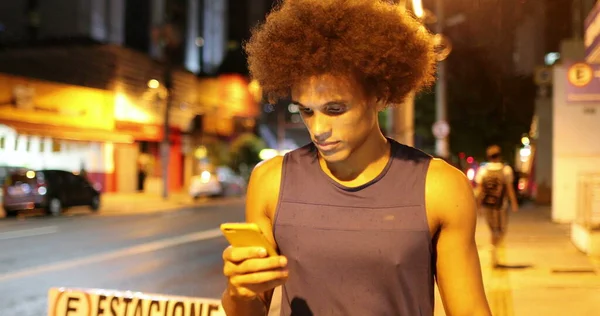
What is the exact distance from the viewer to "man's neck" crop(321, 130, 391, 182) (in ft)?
6.77

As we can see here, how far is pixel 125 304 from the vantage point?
3.82 m

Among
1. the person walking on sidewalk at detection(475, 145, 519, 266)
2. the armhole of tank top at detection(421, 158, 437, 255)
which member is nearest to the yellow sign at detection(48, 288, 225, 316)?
the armhole of tank top at detection(421, 158, 437, 255)

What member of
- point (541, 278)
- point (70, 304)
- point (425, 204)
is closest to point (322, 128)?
point (425, 204)

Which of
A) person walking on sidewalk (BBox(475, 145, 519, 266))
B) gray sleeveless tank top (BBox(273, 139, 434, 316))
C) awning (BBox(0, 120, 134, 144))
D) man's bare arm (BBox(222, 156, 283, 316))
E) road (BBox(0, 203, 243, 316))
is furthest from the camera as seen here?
awning (BBox(0, 120, 134, 144))

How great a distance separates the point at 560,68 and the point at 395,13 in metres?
16.0

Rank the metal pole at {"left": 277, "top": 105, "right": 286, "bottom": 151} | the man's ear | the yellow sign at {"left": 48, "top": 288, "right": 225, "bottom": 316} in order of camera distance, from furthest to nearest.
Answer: the metal pole at {"left": 277, "top": 105, "right": 286, "bottom": 151} → the yellow sign at {"left": 48, "top": 288, "right": 225, "bottom": 316} → the man's ear

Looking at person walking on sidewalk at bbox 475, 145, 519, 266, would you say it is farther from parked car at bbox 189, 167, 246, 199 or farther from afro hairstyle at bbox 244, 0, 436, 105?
parked car at bbox 189, 167, 246, 199

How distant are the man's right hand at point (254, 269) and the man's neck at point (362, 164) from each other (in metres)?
0.38

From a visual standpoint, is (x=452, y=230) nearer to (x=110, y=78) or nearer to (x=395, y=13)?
(x=395, y=13)

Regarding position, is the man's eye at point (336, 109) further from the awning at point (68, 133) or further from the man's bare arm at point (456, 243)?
the awning at point (68, 133)

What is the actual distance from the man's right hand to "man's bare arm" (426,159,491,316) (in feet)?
1.61

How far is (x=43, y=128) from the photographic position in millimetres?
26828

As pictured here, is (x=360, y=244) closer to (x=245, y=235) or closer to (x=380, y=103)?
(x=245, y=235)

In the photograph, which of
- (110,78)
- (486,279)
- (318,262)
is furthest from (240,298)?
(110,78)
